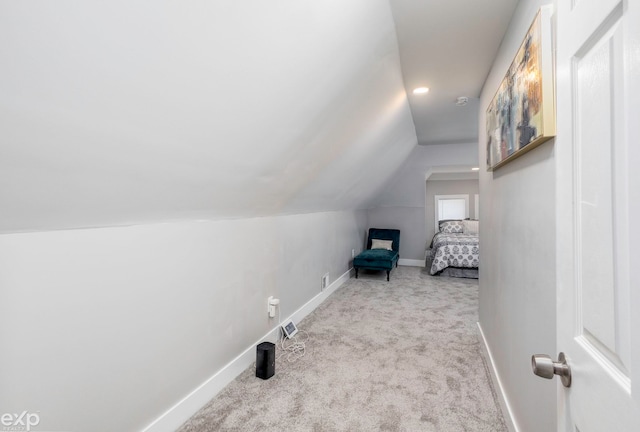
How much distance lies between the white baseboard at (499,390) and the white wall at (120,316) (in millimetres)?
1653

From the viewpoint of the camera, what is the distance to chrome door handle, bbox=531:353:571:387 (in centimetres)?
70

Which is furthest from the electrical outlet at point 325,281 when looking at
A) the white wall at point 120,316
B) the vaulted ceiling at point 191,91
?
the vaulted ceiling at point 191,91

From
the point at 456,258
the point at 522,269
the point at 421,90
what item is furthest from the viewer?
the point at 456,258

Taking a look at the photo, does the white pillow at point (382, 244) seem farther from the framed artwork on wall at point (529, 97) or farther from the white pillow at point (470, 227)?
the framed artwork on wall at point (529, 97)

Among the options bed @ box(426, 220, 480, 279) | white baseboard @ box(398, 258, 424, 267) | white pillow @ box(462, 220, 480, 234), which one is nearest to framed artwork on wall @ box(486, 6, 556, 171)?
bed @ box(426, 220, 480, 279)

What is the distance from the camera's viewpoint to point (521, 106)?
134cm

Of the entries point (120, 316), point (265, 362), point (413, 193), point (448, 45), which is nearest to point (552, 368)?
point (120, 316)

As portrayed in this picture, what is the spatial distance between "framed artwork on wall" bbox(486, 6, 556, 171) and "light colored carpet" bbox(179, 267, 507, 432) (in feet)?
4.75

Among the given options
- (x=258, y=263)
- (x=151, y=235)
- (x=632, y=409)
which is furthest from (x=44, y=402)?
(x=632, y=409)

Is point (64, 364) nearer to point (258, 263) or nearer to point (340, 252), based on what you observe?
point (258, 263)

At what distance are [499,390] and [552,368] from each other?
1.44m

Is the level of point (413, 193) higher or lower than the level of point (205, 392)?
higher

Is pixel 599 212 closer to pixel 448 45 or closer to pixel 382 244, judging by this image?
pixel 448 45

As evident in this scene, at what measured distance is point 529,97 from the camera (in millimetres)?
1235
